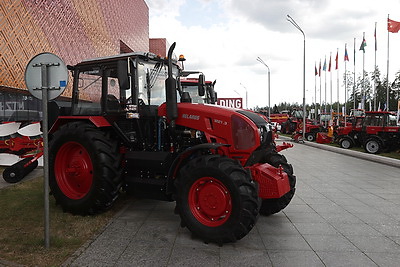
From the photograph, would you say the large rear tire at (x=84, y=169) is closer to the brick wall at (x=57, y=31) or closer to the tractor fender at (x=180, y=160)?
the tractor fender at (x=180, y=160)

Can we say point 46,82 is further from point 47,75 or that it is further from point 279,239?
point 279,239

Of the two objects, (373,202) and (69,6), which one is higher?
(69,6)

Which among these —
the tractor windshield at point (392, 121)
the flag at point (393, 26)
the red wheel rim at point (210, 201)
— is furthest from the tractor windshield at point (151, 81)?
the flag at point (393, 26)

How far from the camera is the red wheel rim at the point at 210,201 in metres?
4.16

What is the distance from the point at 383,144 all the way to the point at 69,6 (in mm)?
23084

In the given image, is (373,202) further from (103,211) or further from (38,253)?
(38,253)

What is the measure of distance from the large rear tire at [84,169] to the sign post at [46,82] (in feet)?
3.62

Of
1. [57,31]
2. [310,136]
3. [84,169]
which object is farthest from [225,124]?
[310,136]

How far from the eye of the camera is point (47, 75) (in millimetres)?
3994

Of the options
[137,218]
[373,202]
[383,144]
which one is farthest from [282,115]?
[137,218]

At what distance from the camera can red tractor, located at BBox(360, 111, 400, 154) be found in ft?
53.4

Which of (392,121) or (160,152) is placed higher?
(392,121)

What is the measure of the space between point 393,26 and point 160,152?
28.9 m

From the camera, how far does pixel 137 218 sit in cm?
528
